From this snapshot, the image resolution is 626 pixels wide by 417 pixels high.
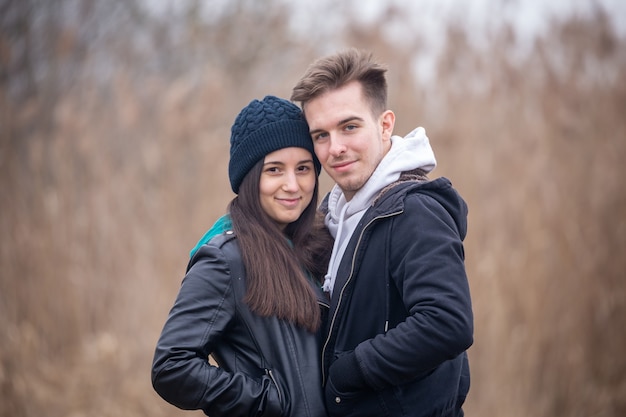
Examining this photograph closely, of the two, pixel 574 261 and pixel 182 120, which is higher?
pixel 182 120

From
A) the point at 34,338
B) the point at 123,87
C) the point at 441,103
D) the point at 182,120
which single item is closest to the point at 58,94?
the point at 123,87

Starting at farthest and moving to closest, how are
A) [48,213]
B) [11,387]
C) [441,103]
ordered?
[441,103]
[48,213]
[11,387]

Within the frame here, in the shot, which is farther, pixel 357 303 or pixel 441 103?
pixel 441 103

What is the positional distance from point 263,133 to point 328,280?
1.99 ft

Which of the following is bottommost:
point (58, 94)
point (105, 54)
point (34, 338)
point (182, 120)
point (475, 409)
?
point (475, 409)

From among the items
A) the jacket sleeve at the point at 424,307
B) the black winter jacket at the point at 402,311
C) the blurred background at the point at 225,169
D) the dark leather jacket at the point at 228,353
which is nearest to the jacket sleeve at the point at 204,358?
the dark leather jacket at the point at 228,353

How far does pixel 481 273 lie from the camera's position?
507 centimetres

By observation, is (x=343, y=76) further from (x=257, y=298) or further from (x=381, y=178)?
(x=257, y=298)

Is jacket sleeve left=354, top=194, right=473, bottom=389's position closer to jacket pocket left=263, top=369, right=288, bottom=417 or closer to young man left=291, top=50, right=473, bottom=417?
young man left=291, top=50, right=473, bottom=417

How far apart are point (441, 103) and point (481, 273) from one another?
171cm

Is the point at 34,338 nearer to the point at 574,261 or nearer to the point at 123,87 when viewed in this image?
the point at 123,87

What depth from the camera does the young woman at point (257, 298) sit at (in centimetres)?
229

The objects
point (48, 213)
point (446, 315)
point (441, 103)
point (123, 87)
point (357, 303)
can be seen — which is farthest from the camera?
point (441, 103)

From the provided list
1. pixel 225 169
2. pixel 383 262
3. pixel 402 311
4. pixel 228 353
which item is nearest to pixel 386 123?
pixel 383 262
